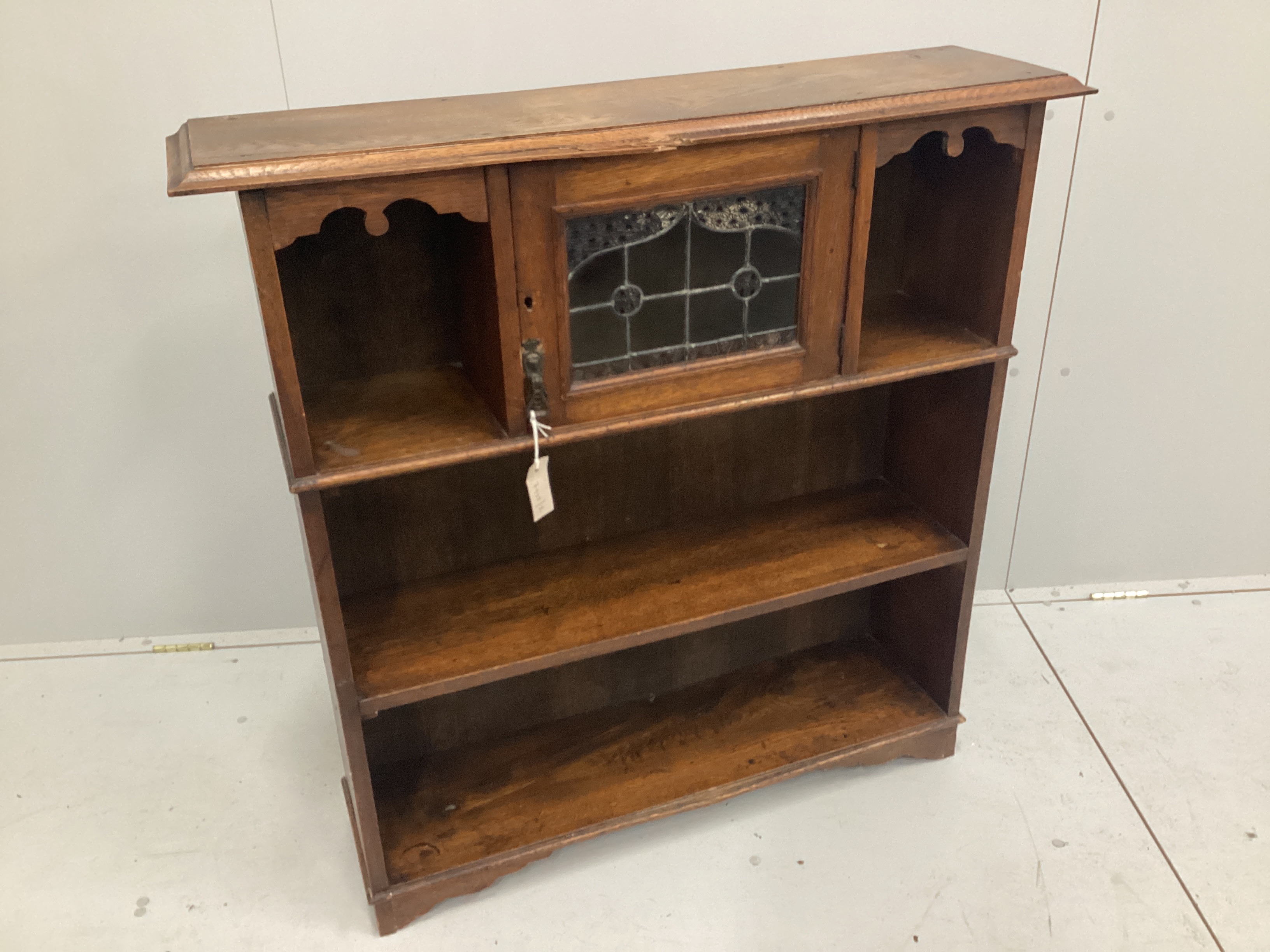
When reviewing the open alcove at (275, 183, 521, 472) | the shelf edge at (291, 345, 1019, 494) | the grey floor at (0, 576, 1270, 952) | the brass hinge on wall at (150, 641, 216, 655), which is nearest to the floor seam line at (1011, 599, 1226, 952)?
the grey floor at (0, 576, 1270, 952)

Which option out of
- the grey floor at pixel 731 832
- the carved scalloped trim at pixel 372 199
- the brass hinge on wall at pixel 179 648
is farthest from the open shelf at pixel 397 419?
the brass hinge on wall at pixel 179 648

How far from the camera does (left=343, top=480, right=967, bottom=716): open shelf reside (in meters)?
1.79

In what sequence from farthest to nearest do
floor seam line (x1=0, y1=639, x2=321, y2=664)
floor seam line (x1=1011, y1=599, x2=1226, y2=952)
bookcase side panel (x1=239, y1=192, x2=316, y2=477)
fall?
floor seam line (x1=0, y1=639, x2=321, y2=664), floor seam line (x1=1011, y1=599, x2=1226, y2=952), bookcase side panel (x1=239, y1=192, x2=316, y2=477)

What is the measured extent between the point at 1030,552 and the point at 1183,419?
463 millimetres

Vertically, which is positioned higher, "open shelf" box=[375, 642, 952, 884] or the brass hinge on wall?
"open shelf" box=[375, 642, 952, 884]

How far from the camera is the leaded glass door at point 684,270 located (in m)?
1.48

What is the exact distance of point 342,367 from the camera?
1.76m

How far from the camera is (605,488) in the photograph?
2033 millimetres

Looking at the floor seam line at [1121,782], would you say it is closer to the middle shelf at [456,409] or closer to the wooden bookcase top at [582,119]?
the middle shelf at [456,409]

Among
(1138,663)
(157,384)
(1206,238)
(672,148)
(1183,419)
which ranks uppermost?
(672,148)

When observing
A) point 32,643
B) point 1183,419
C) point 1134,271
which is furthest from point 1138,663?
point 32,643

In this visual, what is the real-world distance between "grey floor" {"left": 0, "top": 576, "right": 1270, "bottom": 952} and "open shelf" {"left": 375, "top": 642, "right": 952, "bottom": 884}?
0.30 feet

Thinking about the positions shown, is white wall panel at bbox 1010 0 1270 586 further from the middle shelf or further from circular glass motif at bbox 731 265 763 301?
circular glass motif at bbox 731 265 763 301

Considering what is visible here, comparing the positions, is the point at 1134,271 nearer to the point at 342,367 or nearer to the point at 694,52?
the point at 694,52
